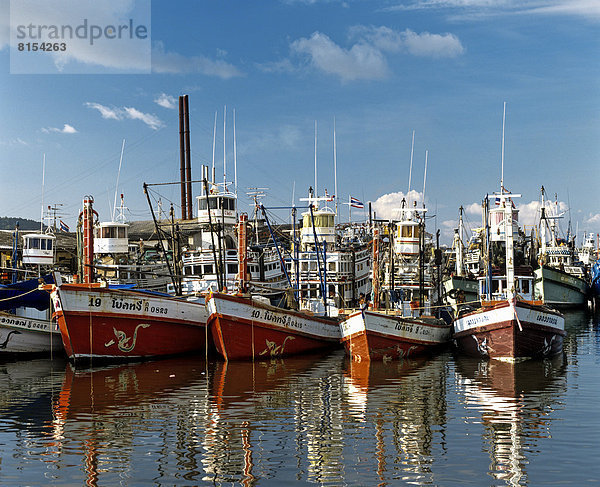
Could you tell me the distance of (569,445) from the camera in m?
16.0

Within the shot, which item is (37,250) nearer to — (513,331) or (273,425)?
(513,331)

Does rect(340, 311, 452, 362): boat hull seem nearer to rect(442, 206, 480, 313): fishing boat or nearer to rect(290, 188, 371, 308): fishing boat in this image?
rect(290, 188, 371, 308): fishing boat

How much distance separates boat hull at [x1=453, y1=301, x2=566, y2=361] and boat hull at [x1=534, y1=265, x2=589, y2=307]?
1355 inches

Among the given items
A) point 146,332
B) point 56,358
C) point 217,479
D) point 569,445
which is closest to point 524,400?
point 569,445

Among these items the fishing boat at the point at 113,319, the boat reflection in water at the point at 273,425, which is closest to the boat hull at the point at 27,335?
the fishing boat at the point at 113,319

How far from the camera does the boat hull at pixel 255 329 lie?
3052cm

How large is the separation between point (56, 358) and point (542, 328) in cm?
2518

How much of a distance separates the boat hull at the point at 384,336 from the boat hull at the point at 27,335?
15859 mm

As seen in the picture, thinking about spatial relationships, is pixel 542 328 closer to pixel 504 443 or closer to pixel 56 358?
pixel 504 443

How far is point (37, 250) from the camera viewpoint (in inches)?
2079

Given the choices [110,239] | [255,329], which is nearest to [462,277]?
[110,239]

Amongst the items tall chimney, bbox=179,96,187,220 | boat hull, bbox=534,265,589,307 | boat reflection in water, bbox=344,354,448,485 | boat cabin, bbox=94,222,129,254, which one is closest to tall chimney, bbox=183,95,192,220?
tall chimney, bbox=179,96,187,220

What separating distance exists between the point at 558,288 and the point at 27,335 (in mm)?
54877

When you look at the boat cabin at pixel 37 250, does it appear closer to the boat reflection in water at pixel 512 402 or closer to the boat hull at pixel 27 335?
the boat hull at pixel 27 335
